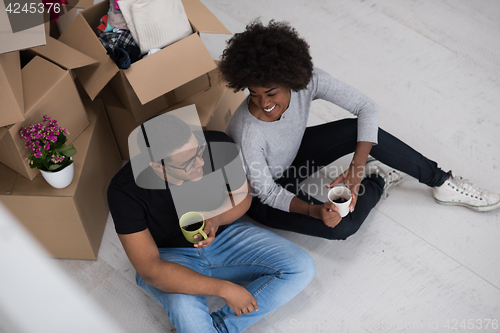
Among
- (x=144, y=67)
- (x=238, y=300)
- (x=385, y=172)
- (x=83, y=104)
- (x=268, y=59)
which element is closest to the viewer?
(x=268, y=59)

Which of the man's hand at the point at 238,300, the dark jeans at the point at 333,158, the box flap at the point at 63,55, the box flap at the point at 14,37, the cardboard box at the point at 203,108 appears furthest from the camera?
the cardboard box at the point at 203,108

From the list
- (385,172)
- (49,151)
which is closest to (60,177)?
(49,151)

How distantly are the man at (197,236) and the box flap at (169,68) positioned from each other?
0.29 meters

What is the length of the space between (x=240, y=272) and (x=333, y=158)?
59 cm

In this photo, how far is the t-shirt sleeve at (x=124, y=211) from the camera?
1.28 m

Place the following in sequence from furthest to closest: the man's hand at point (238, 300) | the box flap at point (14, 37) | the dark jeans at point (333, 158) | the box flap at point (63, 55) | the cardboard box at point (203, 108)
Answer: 1. the cardboard box at point (203, 108)
2. the dark jeans at point (333, 158)
3. the box flap at point (63, 55)
4. the man's hand at point (238, 300)
5. the box flap at point (14, 37)

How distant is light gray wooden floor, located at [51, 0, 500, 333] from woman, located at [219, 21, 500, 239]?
5.5 inches

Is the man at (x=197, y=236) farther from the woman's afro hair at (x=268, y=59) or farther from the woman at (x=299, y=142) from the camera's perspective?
the woman's afro hair at (x=268, y=59)

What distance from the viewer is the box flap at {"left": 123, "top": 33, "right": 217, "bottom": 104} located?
5.09 feet

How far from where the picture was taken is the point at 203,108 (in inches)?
69.0

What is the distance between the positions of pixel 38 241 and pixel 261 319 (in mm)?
925

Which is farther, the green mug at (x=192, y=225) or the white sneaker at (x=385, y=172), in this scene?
the white sneaker at (x=385, y=172)

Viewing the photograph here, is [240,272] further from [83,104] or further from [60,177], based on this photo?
[83,104]

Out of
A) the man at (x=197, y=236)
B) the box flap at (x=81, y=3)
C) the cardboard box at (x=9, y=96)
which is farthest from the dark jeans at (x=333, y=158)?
the box flap at (x=81, y=3)
